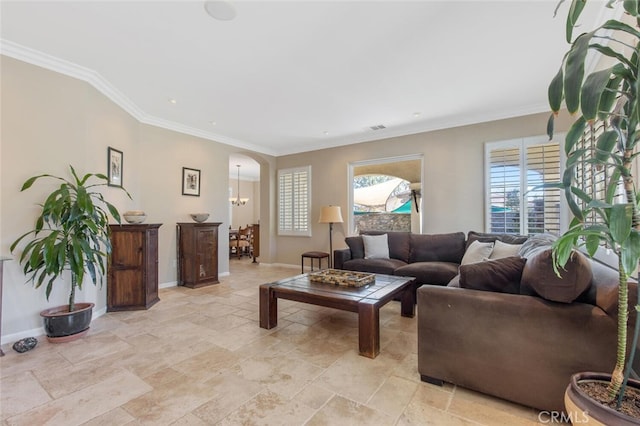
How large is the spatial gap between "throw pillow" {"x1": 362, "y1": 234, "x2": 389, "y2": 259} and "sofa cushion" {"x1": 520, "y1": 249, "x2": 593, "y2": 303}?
2.89m

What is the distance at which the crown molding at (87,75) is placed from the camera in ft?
8.62

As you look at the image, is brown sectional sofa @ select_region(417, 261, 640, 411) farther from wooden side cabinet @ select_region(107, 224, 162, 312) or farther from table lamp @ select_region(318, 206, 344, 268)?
table lamp @ select_region(318, 206, 344, 268)

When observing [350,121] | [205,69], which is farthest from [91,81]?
[350,121]

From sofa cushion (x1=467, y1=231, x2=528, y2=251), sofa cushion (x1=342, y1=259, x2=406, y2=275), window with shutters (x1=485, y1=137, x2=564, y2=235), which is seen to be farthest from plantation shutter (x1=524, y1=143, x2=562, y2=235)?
sofa cushion (x1=342, y1=259, x2=406, y2=275)

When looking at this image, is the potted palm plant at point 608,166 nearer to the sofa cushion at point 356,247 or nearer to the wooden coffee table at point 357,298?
the wooden coffee table at point 357,298

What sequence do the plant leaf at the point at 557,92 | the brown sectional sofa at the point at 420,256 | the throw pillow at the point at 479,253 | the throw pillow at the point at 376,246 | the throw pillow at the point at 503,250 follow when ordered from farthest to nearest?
the throw pillow at the point at 376,246, the brown sectional sofa at the point at 420,256, the throw pillow at the point at 479,253, the throw pillow at the point at 503,250, the plant leaf at the point at 557,92

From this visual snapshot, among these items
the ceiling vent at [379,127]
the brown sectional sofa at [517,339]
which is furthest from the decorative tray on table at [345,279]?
the ceiling vent at [379,127]

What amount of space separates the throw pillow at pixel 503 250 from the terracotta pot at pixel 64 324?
173 inches

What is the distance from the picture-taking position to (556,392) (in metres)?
1.55

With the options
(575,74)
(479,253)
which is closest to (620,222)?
(575,74)

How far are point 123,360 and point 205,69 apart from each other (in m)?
2.87

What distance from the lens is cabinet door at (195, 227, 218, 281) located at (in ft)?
15.5

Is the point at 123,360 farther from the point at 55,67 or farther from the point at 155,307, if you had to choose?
the point at 55,67

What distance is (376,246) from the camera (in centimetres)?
454
